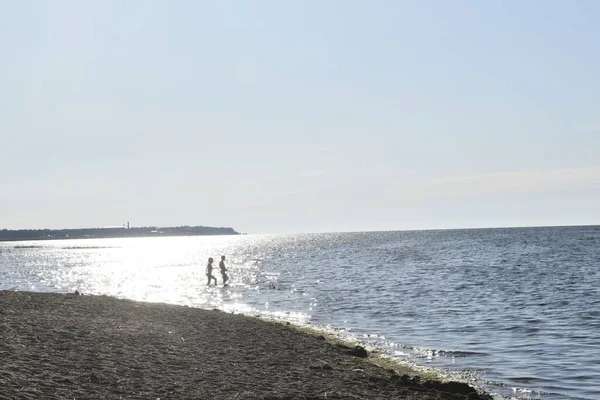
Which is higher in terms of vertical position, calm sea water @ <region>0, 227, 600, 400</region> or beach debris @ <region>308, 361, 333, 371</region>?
beach debris @ <region>308, 361, 333, 371</region>

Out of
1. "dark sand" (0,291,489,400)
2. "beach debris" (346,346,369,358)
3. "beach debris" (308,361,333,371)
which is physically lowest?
"beach debris" (346,346,369,358)

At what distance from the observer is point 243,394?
12.2 metres

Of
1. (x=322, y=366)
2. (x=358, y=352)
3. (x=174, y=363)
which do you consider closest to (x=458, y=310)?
(x=358, y=352)

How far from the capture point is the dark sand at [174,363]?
12.1 meters

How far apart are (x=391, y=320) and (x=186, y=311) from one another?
926 centimetres

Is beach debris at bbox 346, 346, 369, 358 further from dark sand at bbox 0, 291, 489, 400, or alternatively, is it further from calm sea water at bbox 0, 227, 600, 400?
calm sea water at bbox 0, 227, 600, 400

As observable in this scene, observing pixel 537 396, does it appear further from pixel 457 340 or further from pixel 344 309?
pixel 344 309

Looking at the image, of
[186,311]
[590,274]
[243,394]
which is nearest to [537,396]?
[243,394]

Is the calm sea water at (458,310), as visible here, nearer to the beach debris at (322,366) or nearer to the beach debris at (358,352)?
the beach debris at (358,352)

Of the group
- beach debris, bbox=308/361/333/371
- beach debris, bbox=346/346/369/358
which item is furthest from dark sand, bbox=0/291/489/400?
beach debris, bbox=346/346/369/358

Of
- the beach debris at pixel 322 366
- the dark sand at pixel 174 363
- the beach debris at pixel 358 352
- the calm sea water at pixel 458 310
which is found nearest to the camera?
the dark sand at pixel 174 363

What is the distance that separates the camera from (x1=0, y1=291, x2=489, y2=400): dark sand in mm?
12086

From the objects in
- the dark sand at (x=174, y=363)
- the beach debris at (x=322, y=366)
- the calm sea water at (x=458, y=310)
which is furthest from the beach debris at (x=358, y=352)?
the beach debris at (x=322, y=366)

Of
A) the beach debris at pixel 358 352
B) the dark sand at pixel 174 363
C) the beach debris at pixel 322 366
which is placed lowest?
the beach debris at pixel 358 352
